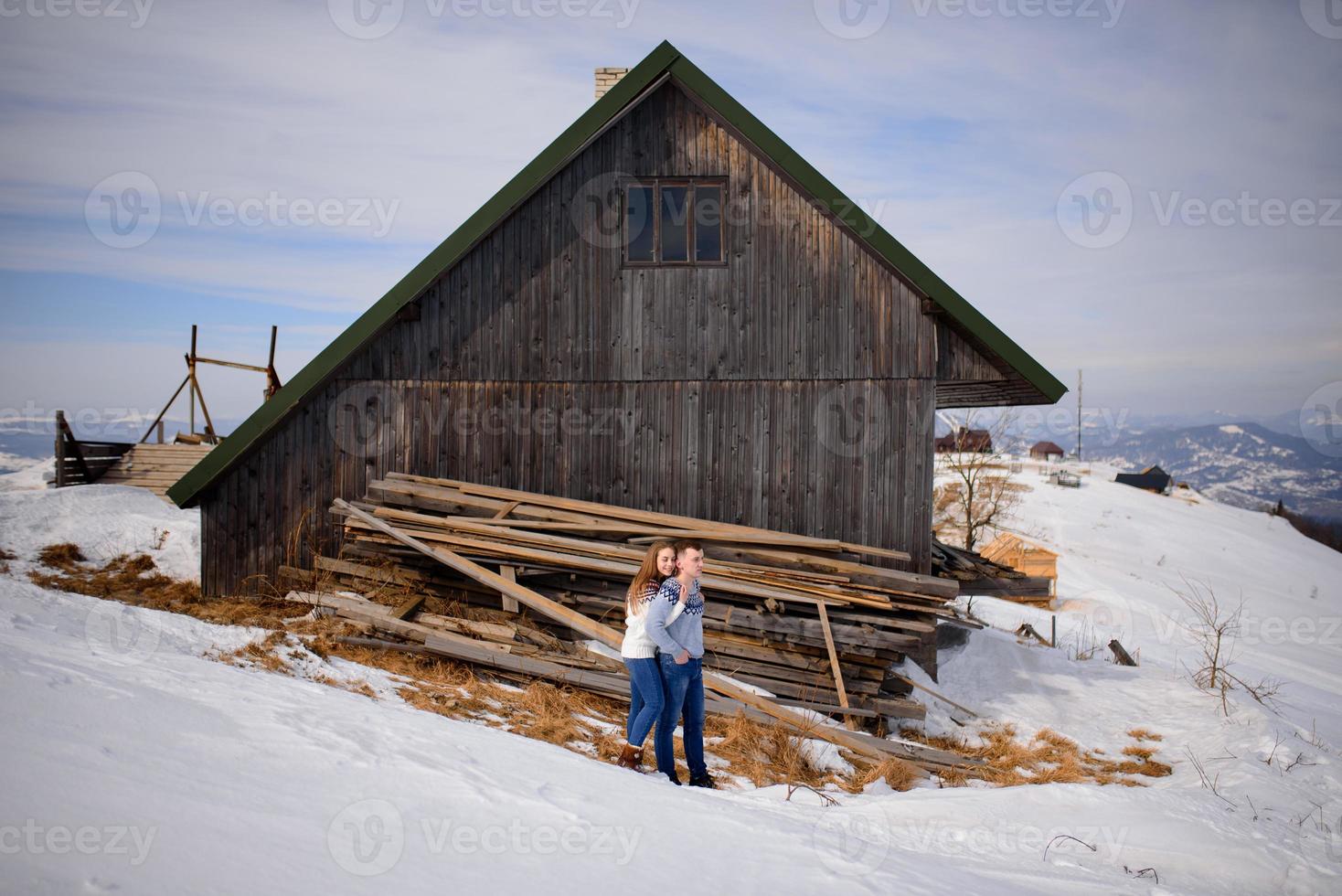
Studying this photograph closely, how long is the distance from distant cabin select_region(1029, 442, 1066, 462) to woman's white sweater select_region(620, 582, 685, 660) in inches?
4001

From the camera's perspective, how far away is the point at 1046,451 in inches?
4464

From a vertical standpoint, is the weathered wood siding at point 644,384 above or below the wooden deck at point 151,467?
above

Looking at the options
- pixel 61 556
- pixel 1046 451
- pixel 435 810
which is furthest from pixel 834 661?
pixel 1046 451

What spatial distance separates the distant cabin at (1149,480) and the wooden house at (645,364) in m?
75.9

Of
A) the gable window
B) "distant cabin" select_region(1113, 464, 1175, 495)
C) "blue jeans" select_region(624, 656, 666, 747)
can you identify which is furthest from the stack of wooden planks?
"distant cabin" select_region(1113, 464, 1175, 495)

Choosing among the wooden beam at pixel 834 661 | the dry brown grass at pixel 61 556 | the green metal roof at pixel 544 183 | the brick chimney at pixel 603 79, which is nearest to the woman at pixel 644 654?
the wooden beam at pixel 834 661

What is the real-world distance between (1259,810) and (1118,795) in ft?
5.80

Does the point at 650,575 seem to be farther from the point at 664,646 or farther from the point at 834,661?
the point at 834,661

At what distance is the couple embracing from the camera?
6.14m

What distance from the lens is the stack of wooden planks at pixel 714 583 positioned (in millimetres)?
9523

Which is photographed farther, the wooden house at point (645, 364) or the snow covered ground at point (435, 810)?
the wooden house at point (645, 364)

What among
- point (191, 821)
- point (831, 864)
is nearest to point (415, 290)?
point (191, 821)

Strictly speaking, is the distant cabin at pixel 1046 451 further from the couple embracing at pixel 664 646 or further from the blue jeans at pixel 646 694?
the blue jeans at pixel 646 694

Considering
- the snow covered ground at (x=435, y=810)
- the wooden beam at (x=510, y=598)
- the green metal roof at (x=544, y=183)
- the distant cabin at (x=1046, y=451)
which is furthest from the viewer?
the distant cabin at (x=1046, y=451)
